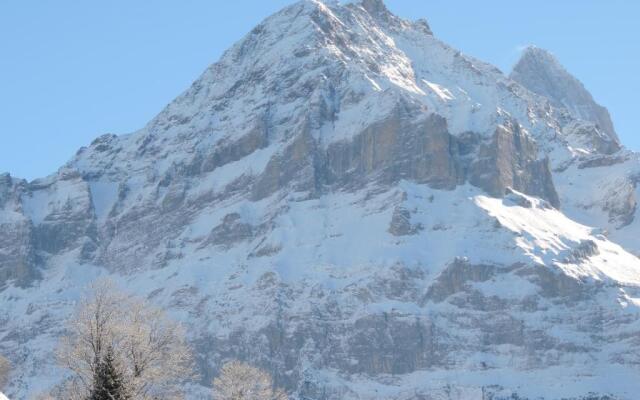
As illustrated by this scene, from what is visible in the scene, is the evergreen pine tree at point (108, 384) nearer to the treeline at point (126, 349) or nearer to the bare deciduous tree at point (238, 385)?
the treeline at point (126, 349)

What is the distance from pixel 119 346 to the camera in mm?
89188

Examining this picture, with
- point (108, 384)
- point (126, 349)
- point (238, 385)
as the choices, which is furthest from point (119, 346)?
point (108, 384)

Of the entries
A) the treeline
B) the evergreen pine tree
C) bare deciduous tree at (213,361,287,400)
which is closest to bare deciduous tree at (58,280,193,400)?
the treeline

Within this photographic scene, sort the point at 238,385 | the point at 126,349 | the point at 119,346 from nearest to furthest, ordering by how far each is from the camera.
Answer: the point at 126,349
the point at 119,346
the point at 238,385

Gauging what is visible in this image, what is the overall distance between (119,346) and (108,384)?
52.1 feet

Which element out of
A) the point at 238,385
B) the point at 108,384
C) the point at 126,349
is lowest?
the point at 108,384

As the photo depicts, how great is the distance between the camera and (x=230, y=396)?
95.7 meters

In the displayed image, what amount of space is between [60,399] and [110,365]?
17085 mm

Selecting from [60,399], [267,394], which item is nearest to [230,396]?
[267,394]

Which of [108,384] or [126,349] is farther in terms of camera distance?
[126,349]

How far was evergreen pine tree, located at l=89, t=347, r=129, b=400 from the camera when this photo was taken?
73000mm

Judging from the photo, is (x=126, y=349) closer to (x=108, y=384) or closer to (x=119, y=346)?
(x=119, y=346)

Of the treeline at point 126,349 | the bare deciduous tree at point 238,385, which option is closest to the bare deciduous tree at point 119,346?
the treeline at point 126,349

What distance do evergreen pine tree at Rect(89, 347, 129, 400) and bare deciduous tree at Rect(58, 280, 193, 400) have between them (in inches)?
226
